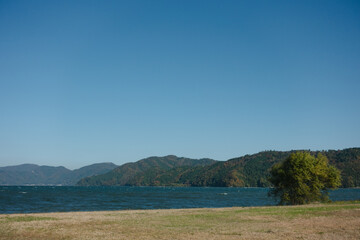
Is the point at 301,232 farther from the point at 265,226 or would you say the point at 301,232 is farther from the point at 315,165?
the point at 315,165

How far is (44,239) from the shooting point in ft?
71.0

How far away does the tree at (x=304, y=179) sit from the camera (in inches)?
2332

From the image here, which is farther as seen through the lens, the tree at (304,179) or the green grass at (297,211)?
the tree at (304,179)

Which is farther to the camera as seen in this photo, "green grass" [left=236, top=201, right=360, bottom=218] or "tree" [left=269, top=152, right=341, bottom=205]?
"tree" [left=269, top=152, right=341, bottom=205]

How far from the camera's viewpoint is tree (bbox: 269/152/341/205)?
5924 centimetres

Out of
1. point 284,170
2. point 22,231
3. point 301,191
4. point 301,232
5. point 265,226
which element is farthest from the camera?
point 284,170

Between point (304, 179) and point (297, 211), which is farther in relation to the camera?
point (304, 179)

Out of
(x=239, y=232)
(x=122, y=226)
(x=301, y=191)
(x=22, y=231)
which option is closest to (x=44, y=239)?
(x=22, y=231)

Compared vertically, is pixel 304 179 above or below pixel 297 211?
above

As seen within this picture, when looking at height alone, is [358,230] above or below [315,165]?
below

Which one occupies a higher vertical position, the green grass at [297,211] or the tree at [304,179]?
the tree at [304,179]

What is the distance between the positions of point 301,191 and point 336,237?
40099 mm

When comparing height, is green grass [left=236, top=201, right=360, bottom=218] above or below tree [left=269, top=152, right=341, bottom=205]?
below

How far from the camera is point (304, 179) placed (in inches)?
2357
